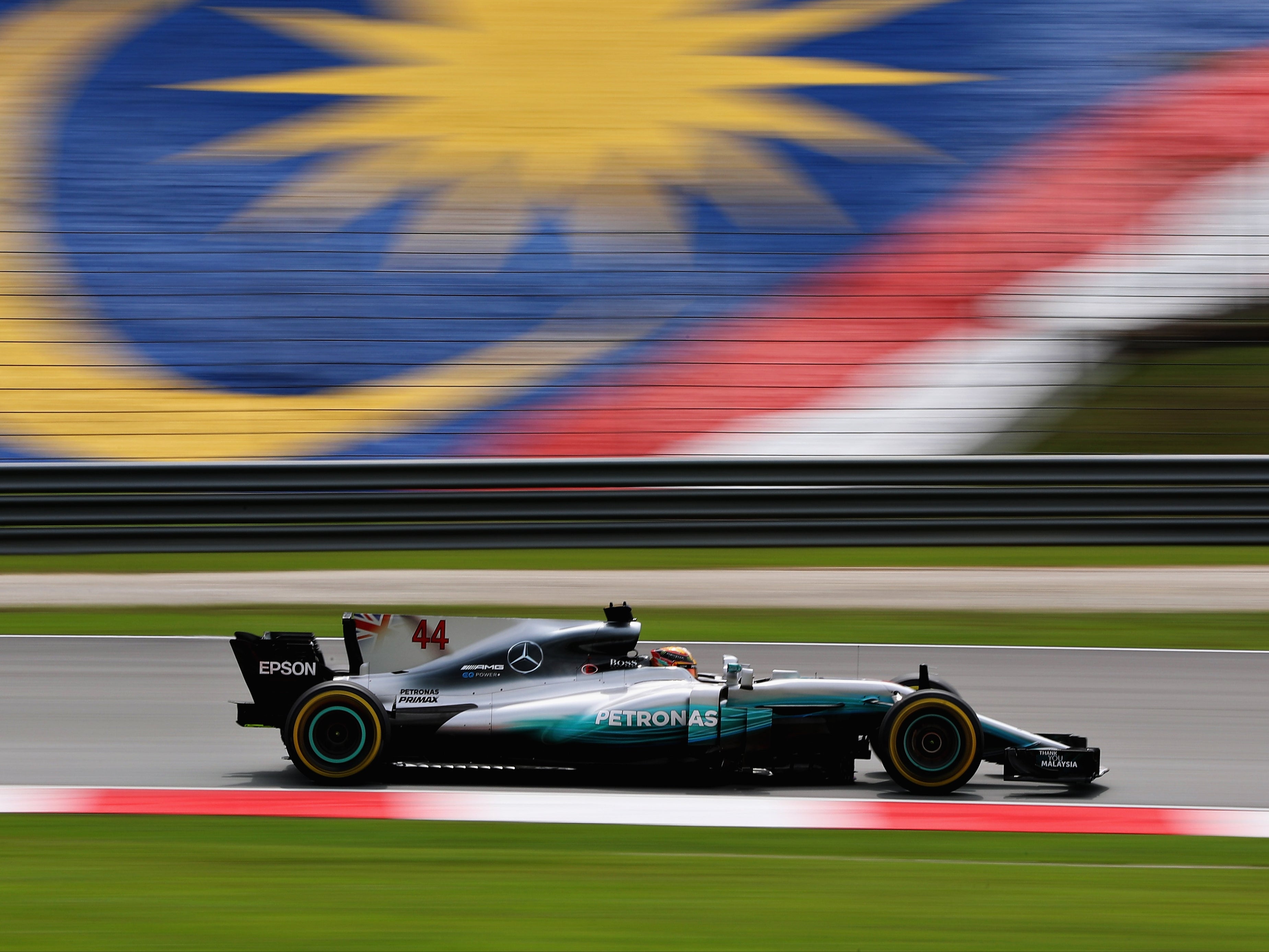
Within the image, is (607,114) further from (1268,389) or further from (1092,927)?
(1092,927)

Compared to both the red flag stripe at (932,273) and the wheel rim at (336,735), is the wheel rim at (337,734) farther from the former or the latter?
the red flag stripe at (932,273)

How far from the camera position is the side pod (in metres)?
5.97

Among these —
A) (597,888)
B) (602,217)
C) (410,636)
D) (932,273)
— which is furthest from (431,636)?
(602,217)

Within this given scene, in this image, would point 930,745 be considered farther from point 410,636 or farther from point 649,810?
point 410,636

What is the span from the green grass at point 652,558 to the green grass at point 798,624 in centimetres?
122

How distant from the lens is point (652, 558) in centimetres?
1136

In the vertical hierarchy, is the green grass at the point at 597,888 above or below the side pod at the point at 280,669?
below

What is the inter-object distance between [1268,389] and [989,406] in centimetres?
243

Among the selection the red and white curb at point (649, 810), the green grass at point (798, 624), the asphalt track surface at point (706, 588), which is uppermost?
the asphalt track surface at point (706, 588)

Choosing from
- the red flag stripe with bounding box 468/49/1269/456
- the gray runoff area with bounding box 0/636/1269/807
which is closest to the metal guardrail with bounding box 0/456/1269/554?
the red flag stripe with bounding box 468/49/1269/456

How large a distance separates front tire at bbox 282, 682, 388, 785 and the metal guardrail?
5.34 m

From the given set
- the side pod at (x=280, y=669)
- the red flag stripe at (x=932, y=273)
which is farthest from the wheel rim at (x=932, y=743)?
the red flag stripe at (x=932, y=273)

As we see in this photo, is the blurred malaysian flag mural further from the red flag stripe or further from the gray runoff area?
the gray runoff area

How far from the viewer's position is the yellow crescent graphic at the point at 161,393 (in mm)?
13180
